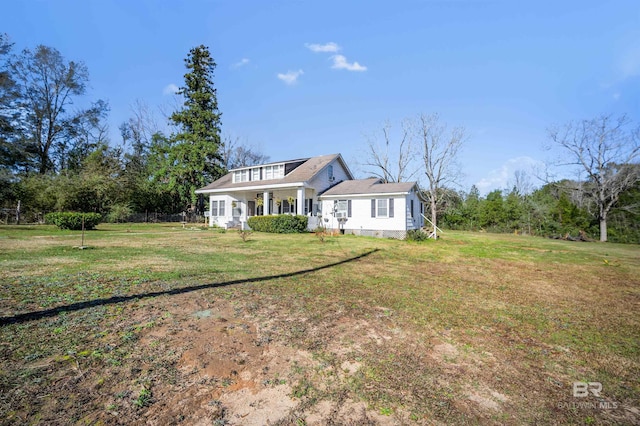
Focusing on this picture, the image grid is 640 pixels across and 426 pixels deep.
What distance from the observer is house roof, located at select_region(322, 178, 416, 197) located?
56.4 feet

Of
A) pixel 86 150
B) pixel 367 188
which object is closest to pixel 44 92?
pixel 86 150

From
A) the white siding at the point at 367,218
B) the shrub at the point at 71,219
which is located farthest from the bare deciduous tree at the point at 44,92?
the white siding at the point at 367,218

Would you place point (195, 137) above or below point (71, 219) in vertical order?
above

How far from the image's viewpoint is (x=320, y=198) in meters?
20.4

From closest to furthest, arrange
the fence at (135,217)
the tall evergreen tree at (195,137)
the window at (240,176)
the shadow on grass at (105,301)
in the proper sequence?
the shadow on grass at (105,301) < the fence at (135,217) < the window at (240,176) < the tall evergreen tree at (195,137)

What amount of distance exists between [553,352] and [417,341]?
4.88 ft

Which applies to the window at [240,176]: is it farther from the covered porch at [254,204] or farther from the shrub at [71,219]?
the shrub at [71,219]

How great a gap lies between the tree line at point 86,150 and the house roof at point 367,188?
15.8 meters

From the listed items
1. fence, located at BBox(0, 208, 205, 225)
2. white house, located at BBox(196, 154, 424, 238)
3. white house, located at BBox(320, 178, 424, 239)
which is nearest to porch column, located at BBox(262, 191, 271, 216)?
white house, located at BBox(196, 154, 424, 238)

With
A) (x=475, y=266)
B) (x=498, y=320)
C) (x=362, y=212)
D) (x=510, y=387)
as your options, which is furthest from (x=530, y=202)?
(x=510, y=387)

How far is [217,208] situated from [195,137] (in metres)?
9.05

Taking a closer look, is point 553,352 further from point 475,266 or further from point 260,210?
point 260,210

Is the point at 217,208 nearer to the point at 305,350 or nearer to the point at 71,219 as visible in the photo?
the point at 71,219

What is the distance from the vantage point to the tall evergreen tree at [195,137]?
28562 mm
